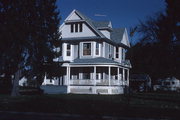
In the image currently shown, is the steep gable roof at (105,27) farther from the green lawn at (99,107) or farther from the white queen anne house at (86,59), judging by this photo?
the green lawn at (99,107)

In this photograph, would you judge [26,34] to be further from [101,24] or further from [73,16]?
[101,24]

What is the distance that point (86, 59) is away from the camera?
3428cm

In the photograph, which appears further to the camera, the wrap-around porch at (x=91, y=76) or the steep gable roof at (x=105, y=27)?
the steep gable roof at (x=105, y=27)

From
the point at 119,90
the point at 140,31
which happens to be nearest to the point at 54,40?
the point at 119,90

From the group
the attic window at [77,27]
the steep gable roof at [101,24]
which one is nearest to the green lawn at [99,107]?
the attic window at [77,27]

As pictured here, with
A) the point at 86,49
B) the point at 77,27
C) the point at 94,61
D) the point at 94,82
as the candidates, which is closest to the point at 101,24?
the point at 77,27

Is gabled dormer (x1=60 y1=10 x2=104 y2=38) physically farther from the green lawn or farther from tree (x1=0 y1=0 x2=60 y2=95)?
the green lawn

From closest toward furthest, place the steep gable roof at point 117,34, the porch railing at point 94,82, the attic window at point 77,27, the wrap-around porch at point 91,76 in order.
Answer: the porch railing at point 94,82 → the wrap-around porch at point 91,76 → the attic window at point 77,27 → the steep gable roof at point 117,34

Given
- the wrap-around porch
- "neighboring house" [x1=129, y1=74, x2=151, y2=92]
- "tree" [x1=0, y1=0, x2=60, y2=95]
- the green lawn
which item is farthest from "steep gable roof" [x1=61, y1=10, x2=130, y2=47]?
"neighboring house" [x1=129, y1=74, x2=151, y2=92]

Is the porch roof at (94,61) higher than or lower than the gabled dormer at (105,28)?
lower

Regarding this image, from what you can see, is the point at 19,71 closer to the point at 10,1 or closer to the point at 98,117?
the point at 10,1

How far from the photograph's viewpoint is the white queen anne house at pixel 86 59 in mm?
33031

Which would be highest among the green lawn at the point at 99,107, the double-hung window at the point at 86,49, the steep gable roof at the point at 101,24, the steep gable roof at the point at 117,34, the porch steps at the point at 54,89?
the steep gable roof at the point at 101,24

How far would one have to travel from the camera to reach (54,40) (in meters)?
30.7
